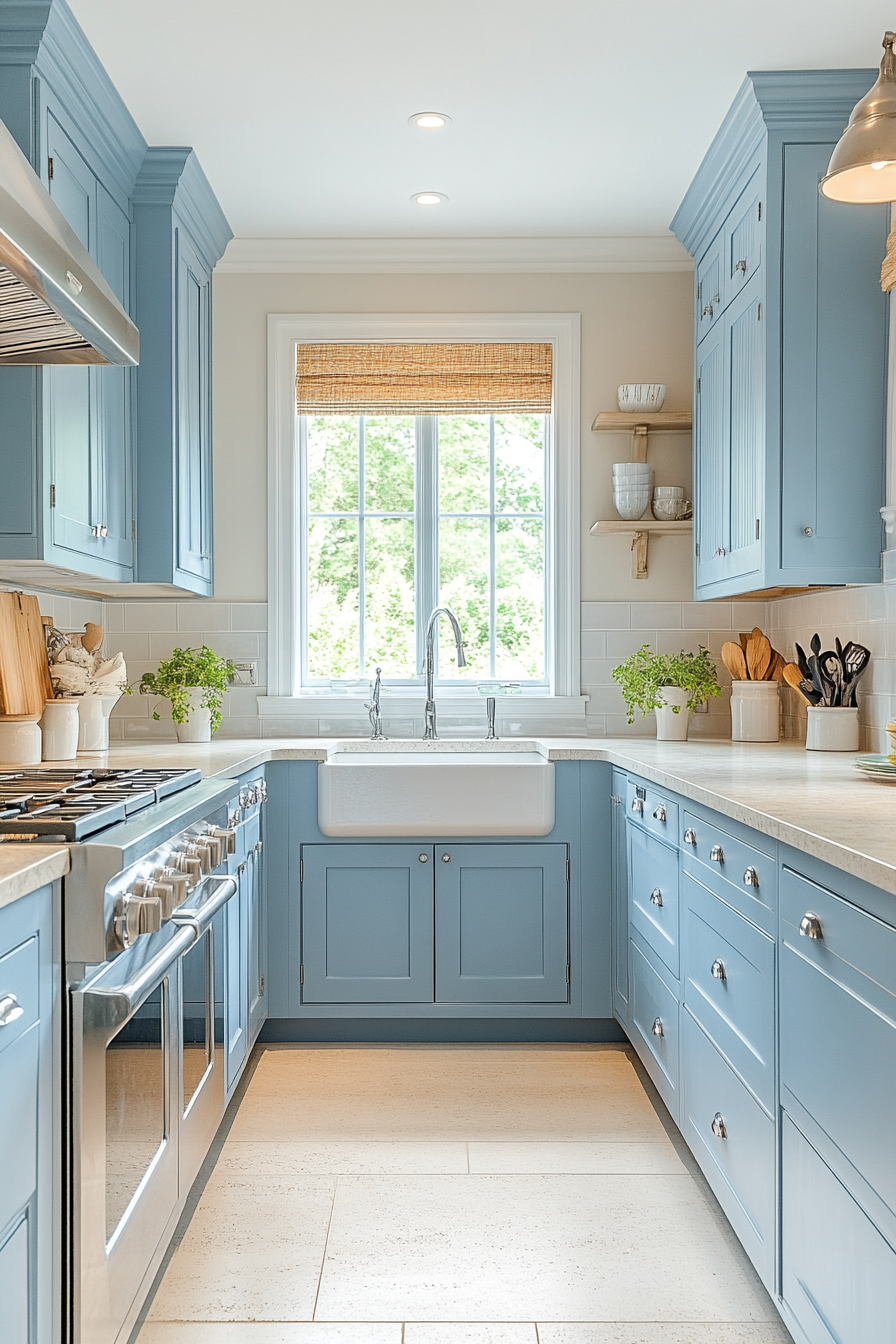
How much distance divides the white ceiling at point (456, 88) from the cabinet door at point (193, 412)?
29 cm

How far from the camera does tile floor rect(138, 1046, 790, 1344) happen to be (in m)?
1.89

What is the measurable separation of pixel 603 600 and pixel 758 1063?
2.27 meters

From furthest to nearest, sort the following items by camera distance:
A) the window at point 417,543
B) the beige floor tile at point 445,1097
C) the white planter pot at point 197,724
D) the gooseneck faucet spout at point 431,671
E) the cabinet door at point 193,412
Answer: the window at point 417,543
the gooseneck faucet spout at point 431,671
the white planter pot at point 197,724
the cabinet door at point 193,412
the beige floor tile at point 445,1097

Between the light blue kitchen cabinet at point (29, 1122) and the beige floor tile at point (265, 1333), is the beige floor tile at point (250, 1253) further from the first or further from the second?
the light blue kitchen cabinet at point (29, 1122)

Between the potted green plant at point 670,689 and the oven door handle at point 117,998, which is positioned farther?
the potted green plant at point 670,689

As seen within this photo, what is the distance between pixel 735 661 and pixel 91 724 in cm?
204

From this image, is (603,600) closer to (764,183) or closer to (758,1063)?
(764,183)

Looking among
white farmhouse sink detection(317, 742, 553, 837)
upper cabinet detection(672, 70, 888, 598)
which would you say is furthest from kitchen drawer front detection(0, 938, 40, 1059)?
upper cabinet detection(672, 70, 888, 598)

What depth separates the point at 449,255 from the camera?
3840 millimetres

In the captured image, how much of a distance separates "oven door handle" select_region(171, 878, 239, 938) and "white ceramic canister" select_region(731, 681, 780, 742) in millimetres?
1820

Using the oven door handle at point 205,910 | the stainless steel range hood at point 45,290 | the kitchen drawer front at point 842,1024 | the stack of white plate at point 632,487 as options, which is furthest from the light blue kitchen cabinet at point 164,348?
the kitchen drawer front at point 842,1024

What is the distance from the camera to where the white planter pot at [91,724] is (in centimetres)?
300

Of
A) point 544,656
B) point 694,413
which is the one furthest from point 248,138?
point 544,656

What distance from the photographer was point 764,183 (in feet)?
9.34
